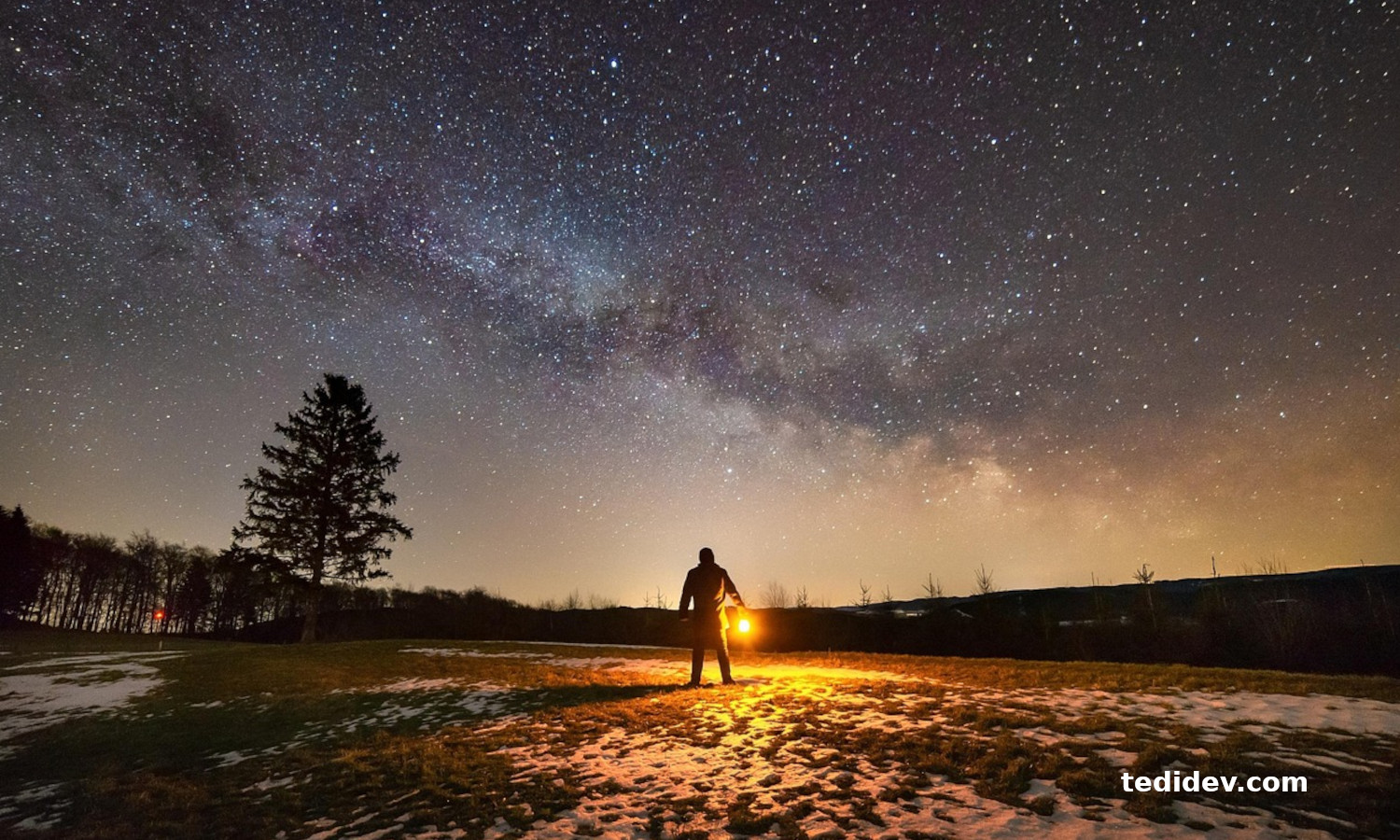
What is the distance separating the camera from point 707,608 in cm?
1191

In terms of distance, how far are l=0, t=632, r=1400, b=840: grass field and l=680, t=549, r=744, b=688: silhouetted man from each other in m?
0.84

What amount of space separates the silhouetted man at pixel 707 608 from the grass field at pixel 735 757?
0.84 metres

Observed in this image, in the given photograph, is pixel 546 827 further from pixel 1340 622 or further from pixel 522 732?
pixel 1340 622

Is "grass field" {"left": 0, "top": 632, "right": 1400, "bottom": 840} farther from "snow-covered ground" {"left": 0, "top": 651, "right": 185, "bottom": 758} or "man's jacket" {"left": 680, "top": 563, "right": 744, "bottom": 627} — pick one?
"man's jacket" {"left": 680, "top": 563, "right": 744, "bottom": 627}

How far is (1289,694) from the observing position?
30.0ft

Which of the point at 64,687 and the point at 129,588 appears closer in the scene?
the point at 64,687

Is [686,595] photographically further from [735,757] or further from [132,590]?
[132,590]

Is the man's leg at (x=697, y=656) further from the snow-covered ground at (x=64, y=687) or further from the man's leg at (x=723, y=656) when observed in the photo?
the snow-covered ground at (x=64, y=687)

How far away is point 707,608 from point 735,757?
191 inches

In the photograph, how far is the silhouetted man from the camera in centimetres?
1188

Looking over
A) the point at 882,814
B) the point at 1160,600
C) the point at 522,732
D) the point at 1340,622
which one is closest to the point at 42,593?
the point at 522,732
